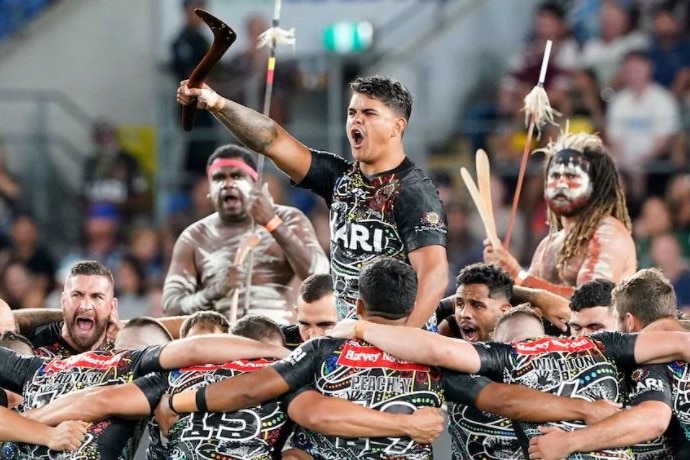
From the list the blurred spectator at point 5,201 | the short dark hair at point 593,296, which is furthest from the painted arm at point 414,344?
the blurred spectator at point 5,201

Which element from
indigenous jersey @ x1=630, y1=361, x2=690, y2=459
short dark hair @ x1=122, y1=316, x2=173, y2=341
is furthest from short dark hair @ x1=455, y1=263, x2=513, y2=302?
short dark hair @ x1=122, y1=316, x2=173, y2=341

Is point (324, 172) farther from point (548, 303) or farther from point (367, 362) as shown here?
point (548, 303)

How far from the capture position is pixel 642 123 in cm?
A: 1252

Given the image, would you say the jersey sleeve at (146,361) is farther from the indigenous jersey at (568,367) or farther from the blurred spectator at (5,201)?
the blurred spectator at (5,201)

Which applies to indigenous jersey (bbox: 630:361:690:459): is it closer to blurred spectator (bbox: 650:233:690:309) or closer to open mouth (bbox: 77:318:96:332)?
open mouth (bbox: 77:318:96:332)

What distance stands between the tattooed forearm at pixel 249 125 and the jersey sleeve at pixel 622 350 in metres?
1.71

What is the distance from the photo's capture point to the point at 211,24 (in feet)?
20.4

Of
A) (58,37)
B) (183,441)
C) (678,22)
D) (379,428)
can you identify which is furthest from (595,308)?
(58,37)

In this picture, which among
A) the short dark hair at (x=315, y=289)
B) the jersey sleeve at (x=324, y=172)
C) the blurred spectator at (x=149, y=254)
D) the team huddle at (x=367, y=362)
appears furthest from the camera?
the blurred spectator at (x=149, y=254)

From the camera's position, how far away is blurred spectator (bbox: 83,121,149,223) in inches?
539

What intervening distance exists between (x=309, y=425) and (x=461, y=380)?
2.16ft

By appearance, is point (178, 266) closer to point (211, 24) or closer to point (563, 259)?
point (563, 259)

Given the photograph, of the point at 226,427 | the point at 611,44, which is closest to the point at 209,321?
the point at 226,427

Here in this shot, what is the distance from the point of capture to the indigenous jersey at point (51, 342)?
7410mm
